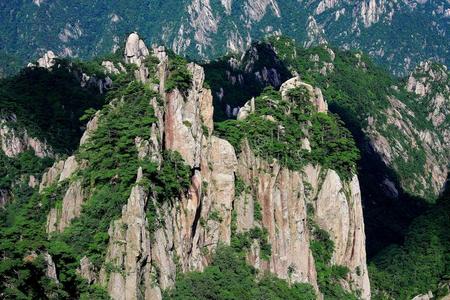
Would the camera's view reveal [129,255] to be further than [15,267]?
Yes

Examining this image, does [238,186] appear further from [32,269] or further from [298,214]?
[32,269]


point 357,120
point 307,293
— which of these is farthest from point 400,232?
point 307,293

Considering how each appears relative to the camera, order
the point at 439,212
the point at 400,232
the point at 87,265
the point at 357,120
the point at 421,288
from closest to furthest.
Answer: the point at 87,265 → the point at 421,288 → the point at 439,212 → the point at 400,232 → the point at 357,120

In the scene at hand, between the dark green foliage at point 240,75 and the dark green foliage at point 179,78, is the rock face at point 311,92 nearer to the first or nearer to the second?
the dark green foliage at point 179,78

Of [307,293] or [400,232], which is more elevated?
[400,232]

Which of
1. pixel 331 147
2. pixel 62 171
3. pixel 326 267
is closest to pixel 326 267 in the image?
pixel 326 267

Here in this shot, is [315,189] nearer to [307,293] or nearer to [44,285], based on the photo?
[307,293]

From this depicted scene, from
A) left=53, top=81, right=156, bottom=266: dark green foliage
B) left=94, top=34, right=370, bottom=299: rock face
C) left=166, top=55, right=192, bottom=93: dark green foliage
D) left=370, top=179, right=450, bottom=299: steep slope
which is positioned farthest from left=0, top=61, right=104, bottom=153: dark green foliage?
left=166, top=55, right=192, bottom=93: dark green foliage
